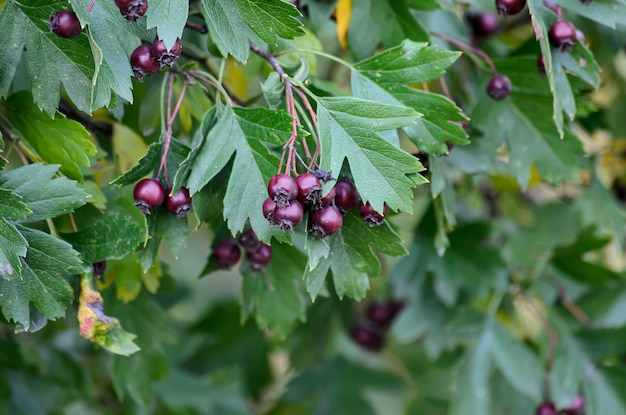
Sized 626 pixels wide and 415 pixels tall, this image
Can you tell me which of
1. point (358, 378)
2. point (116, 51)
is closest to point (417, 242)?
point (358, 378)

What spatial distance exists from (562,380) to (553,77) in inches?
29.5

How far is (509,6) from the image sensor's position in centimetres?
110

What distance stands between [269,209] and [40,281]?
1.00ft

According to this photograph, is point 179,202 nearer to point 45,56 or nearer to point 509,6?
point 45,56

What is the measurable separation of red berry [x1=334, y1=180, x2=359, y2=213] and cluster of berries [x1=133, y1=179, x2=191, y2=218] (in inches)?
7.7

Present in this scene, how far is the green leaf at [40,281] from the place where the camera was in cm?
96

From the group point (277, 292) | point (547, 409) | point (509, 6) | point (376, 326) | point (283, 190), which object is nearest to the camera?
point (283, 190)

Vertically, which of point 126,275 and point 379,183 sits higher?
point 379,183

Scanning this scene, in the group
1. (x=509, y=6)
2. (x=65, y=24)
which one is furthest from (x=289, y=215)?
(x=509, y=6)

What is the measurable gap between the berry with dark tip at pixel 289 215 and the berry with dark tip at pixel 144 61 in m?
0.24

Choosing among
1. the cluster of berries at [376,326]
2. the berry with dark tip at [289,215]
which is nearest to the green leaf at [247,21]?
the berry with dark tip at [289,215]

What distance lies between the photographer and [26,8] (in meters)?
0.99

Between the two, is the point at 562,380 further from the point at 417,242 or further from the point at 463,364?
the point at 417,242

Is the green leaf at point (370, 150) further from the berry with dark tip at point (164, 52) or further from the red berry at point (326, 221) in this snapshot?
the berry with dark tip at point (164, 52)
